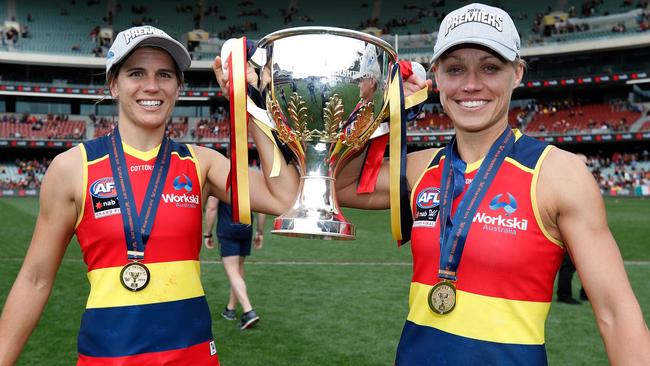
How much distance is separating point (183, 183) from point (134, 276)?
16.0 inches

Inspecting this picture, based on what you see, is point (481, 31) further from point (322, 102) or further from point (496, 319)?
point (496, 319)

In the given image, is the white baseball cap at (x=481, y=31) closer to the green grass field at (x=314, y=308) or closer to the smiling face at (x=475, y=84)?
the smiling face at (x=475, y=84)

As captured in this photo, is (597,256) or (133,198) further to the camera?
(133,198)

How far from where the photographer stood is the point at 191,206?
2373mm

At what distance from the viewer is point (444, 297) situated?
192 cm

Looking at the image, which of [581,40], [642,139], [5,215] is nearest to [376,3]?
[581,40]

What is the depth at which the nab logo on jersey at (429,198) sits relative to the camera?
80.8 inches

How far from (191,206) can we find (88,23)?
47326 millimetres

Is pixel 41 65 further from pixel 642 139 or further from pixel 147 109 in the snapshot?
pixel 147 109

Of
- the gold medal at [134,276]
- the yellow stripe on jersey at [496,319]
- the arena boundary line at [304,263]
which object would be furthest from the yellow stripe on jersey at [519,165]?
the arena boundary line at [304,263]

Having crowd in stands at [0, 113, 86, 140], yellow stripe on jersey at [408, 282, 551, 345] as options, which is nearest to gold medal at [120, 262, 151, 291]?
yellow stripe on jersey at [408, 282, 551, 345]

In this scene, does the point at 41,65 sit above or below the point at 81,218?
above

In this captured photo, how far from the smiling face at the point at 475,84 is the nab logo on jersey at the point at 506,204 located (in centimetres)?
23

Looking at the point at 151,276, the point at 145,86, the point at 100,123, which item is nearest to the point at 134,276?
the point at 151,276
